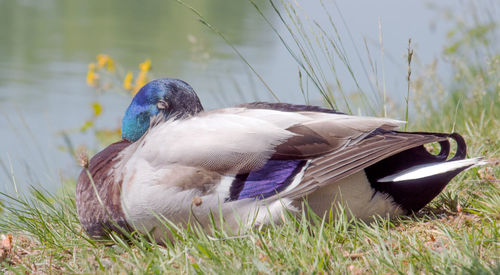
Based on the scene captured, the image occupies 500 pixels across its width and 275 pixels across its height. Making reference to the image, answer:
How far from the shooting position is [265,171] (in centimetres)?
254

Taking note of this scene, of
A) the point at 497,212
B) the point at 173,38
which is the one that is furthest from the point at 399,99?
the point at 173,38

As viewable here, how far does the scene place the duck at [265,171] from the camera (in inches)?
99.7

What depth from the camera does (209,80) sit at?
32.6ft

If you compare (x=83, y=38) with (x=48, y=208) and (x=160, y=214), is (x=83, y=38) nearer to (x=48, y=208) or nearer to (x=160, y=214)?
(x=48, y=208)

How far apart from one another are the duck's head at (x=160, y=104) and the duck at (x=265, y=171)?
0.18 meters

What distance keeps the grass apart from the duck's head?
52 cm

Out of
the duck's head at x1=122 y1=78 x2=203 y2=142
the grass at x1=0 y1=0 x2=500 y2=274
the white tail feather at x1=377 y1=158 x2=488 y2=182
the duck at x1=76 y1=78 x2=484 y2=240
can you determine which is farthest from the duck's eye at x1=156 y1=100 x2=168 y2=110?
the white tail feather at x1=377 y1=158 x2=488 y2=182

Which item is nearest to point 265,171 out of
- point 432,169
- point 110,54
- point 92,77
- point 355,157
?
point 355,157

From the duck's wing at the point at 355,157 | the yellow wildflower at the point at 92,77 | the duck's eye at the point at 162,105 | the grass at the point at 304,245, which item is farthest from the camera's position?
the yellow wildflower at the point at 92,77

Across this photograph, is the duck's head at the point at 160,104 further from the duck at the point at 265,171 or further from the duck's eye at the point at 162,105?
the duck at the point at 265,171

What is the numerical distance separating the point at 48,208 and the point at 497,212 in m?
2.00

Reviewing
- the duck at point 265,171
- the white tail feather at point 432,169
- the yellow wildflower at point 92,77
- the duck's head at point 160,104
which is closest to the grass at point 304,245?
the duck at point 265,171

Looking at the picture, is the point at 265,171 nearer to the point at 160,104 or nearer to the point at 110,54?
the point at 160,104

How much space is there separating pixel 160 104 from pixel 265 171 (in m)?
0.64
